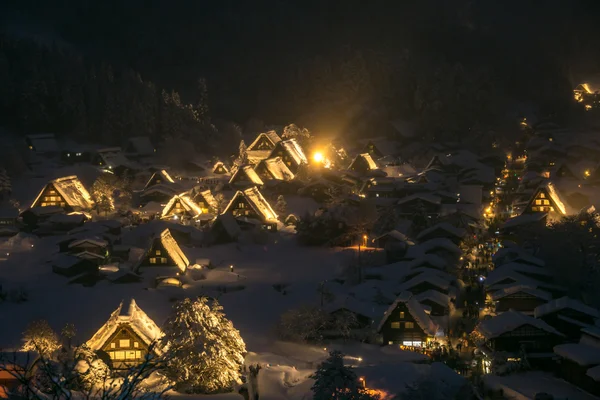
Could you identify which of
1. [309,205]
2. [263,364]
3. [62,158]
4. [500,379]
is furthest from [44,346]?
[62,158]

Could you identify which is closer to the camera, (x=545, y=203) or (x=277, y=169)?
(x=545, y=203)

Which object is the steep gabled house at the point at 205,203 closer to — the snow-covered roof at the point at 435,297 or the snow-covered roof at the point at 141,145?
the snow-covered roof at the point at 141,145

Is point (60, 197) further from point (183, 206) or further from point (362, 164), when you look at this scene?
point (362, 164)

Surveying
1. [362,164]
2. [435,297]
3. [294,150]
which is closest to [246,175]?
[294,150]

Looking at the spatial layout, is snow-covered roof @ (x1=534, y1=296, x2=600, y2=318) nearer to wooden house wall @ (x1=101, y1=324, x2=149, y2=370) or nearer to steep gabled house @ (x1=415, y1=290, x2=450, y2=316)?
steep gabled house @ (x1=415, y1=290, x2=450, y2=316)

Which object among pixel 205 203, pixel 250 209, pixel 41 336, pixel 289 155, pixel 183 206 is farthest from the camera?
pixel 289 155

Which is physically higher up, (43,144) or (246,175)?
(43,144)

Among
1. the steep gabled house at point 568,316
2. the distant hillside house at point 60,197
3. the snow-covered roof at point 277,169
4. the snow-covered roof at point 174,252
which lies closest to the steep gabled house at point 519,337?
the steep gabled house at point 568,316
